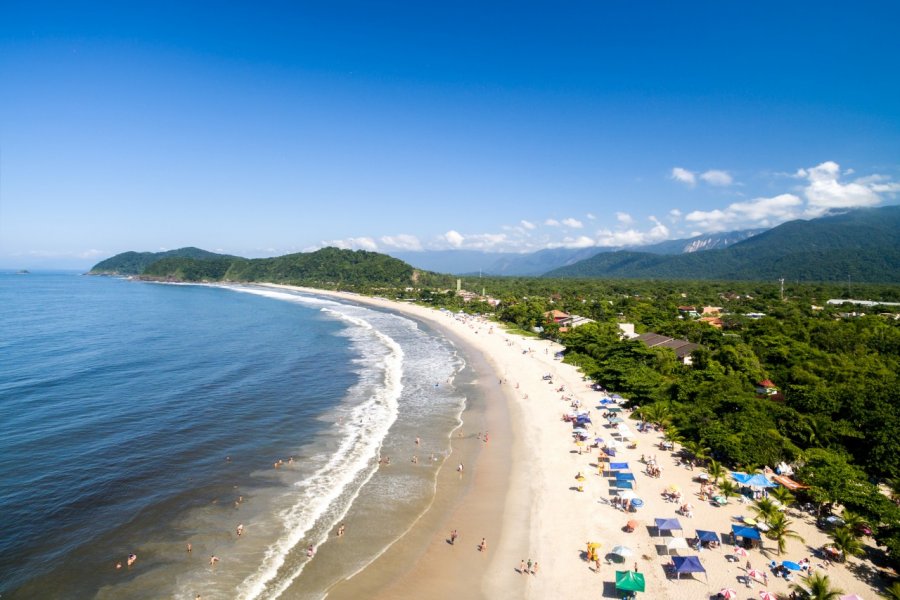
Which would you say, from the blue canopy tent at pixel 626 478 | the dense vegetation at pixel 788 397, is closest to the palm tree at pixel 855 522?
the dense vegetation at pixel 788 397

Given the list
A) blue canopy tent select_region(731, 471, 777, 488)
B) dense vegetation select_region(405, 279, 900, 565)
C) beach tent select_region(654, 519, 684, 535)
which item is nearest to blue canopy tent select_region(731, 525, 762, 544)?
beach tent select_region(654, 519, 684, 535)

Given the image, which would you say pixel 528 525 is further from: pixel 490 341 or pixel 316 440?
pixel 490 341

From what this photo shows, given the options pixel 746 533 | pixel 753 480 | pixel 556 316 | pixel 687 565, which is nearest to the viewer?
pixel 687 565

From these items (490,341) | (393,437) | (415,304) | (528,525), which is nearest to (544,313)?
(490,341)

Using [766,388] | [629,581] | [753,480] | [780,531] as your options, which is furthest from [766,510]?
[766,388]

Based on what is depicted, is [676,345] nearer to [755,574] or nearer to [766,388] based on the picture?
[766,388]

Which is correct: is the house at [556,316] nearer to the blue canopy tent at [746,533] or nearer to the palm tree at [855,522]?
the palm tree at [855,522]

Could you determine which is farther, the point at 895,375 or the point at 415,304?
the point at 415,304
